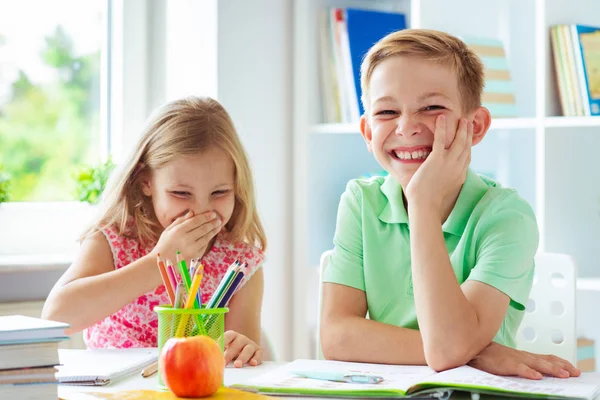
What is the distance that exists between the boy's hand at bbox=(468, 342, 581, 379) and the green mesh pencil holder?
41 cm

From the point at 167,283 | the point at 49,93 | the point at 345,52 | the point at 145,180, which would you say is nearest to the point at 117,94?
the point at 49,93

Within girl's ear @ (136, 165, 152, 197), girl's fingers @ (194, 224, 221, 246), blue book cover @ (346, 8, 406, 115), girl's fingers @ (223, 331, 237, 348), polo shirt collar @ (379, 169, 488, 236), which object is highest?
blue book cover @ (346, 8, 406, 115)

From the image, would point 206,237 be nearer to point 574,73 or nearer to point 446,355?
point 446,355

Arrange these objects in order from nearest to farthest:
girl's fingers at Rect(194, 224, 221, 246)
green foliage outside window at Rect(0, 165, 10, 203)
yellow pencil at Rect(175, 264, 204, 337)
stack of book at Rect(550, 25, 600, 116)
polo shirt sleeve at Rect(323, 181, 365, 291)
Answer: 1. yellow pencil at Rect(175, 264, 204, 337)
2. polo shirt sleeve at Rect(323, 181, 365, 291)
3. girl's fingers at Rect(194, 224, 221, 246)
4. stack of book at Rect(550, 25, 600, 116)
5. green foliage outside window at Rect(0, 165, 10, 203)

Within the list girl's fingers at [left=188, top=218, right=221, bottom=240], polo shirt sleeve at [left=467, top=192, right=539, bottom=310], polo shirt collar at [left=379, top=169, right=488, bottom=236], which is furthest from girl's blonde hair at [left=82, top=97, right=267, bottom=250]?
polo shirt sleeve at [left=467, top=192, right=539, bottom=310]

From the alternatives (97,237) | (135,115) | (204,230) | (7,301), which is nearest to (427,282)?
(204,230)

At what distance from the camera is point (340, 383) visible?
1212mm

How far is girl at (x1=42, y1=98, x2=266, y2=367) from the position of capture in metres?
1.67

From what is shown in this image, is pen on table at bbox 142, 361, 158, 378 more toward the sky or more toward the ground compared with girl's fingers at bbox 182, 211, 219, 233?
more toward the ground

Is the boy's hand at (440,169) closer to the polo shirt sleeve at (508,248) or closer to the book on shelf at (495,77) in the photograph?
the polo shirt sleeve at (508,248)

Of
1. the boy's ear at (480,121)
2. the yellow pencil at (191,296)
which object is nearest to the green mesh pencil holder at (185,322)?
the yellow pencil at (191,296)

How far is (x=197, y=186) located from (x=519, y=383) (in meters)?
0.80

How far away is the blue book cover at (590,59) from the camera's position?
7.81ft

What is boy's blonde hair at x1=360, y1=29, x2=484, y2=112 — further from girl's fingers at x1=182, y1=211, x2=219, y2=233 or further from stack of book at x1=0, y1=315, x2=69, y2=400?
stack of book at x1=0, y1=315, x2=69, y2=400
